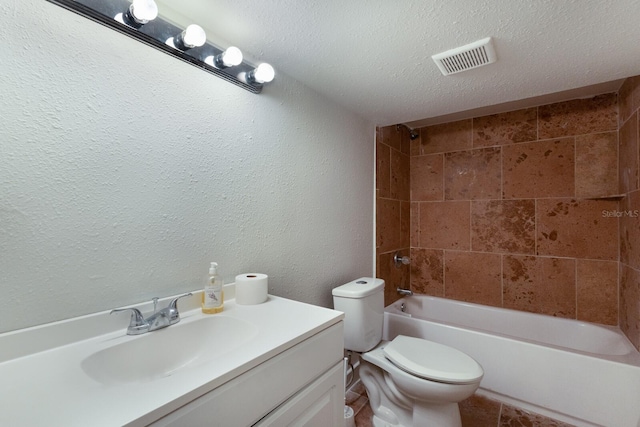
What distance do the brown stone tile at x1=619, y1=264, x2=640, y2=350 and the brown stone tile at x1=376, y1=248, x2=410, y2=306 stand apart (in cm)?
141

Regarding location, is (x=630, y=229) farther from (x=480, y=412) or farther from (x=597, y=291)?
(x=480, y=412)

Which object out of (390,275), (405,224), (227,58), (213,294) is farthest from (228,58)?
(405,224)

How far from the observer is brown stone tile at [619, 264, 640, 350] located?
1.54 metres

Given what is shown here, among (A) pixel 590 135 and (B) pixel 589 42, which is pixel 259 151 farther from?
(A) pixel 590 135

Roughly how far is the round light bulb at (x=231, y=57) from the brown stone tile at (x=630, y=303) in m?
2.35

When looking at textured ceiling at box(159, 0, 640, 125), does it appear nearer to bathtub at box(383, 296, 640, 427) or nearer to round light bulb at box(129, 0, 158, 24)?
round light bulb at box(129, 0, 158, 24)

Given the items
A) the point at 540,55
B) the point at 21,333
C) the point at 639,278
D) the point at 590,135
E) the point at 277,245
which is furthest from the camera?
the point at 590,135

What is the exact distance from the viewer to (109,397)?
544 millimetres

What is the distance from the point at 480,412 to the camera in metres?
1.66

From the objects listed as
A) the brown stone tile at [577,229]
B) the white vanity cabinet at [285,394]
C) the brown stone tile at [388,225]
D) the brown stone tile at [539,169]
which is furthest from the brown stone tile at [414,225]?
the white vanity cabinet at [285,394]

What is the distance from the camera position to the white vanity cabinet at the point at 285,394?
592 mm

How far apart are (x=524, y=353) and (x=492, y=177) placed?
53.4 inches

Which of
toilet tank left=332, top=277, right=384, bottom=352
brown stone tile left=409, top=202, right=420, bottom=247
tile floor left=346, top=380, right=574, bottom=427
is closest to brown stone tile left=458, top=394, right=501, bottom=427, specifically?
tile floor left=346, top=380, right=574, bottom=427

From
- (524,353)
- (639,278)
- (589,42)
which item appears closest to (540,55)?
(589,42)
